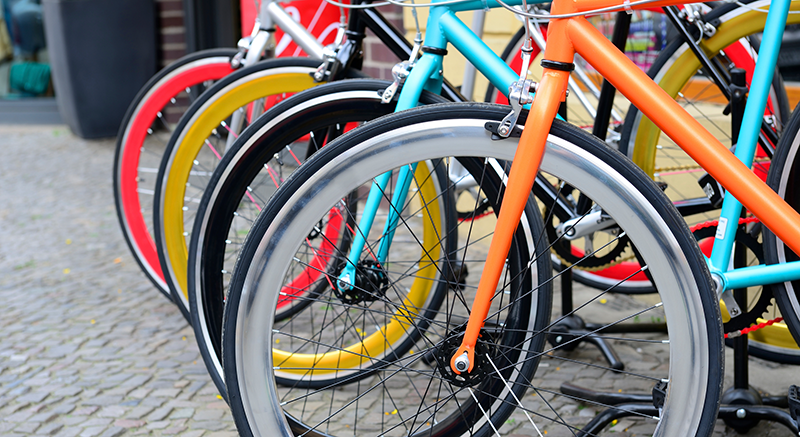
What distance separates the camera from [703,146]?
1.16m

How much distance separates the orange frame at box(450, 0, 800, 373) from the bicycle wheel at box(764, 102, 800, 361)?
1.23ft

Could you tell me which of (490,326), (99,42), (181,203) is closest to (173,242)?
(181,203)

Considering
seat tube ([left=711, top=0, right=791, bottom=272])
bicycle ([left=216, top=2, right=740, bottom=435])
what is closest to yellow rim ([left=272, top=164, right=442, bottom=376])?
bicycle ([left=216, top=2, right=740, bottom=435])

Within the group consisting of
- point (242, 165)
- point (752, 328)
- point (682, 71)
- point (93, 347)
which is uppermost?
point (682, 71)

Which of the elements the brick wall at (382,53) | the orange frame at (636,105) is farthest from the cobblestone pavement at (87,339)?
the brick wall at (382,53)

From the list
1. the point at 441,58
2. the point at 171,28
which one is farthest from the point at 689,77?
the point at 171,28

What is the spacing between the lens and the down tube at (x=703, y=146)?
1152mm

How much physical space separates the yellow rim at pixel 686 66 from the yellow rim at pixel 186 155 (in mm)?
1054

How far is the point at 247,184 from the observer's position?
1.70m

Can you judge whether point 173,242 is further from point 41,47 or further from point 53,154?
point 41,47

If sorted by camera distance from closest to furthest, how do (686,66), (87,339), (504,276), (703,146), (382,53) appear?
1. (703,146)
2. (504,276)
3. (686,66)
4. (87,339)
5. (382,53)

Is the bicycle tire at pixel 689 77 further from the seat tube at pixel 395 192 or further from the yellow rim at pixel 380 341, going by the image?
the seat tube at pixel 395 192

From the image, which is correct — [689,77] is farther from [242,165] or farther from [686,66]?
[242,165]

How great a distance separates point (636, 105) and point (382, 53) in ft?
10.1
